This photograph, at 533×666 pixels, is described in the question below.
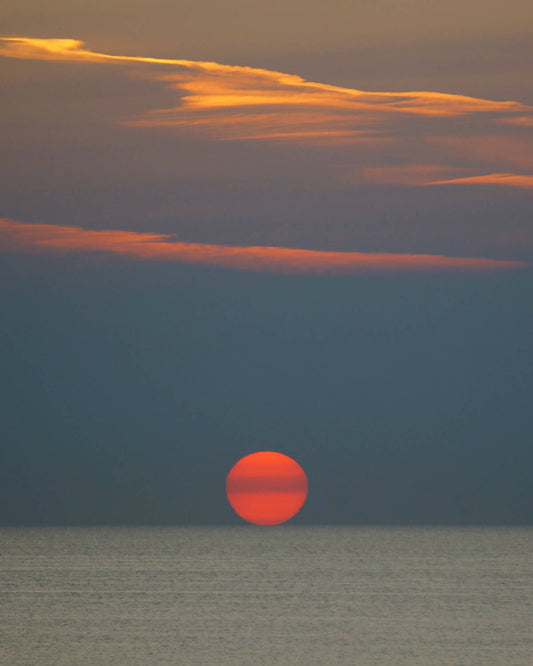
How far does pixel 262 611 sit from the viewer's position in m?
56.0

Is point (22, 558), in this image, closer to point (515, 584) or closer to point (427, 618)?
point (515, 584)

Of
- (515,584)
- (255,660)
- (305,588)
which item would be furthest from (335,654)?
(515,584)

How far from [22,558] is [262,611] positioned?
3582 inches

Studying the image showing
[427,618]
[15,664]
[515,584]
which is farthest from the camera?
[515,584]

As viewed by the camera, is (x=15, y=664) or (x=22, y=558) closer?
(x=15, y=664)

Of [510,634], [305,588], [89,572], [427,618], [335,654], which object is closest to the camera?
[335,654]

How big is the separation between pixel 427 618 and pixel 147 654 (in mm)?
16446

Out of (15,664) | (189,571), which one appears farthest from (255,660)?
(189,571)

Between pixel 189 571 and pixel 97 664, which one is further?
pixel 189 571

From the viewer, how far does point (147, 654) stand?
38594 millimetres

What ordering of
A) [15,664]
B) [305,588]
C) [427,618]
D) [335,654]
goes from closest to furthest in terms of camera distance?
[15,664], [335,654], [427,618], [305,588]

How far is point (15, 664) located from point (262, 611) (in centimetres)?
2221

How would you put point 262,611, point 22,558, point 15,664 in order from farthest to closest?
point 22,558 < point 262,611 < point 15,664

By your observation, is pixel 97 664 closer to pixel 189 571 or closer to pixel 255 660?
pixel 255 660
